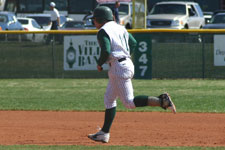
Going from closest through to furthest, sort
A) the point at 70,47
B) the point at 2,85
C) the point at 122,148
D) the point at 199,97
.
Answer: the point at 122,148 < the point at 199,97 < the point at 2,85 < the point at 70,47

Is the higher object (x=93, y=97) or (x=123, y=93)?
(x=123, y=93)

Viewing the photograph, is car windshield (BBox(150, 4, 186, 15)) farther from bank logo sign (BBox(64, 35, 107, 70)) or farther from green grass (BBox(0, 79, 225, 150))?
green grass (BBox(0, 79, 225, 150))

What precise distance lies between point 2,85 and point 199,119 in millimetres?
7055

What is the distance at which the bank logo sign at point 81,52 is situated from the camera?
1719cm

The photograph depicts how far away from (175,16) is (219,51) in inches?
393

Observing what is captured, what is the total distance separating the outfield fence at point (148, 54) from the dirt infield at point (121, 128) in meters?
5.82

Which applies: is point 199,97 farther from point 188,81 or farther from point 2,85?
point 2,85

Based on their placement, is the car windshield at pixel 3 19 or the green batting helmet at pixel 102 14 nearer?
the green batting helmet at pixel 102 14

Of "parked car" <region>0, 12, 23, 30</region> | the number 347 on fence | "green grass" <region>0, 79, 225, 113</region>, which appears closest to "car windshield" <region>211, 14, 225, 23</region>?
"parked car" <region>0, 12, 23, 30</region>

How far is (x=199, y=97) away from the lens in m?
13.5

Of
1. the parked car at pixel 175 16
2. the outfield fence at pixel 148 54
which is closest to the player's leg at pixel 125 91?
the outfield fence at pixel 148 54

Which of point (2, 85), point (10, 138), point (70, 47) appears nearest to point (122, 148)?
point (10, 138)

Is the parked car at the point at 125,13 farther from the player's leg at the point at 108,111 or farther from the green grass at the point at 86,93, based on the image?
the player's leg at the point at 108,111

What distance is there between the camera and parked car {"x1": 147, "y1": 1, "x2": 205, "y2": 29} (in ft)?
86.8
